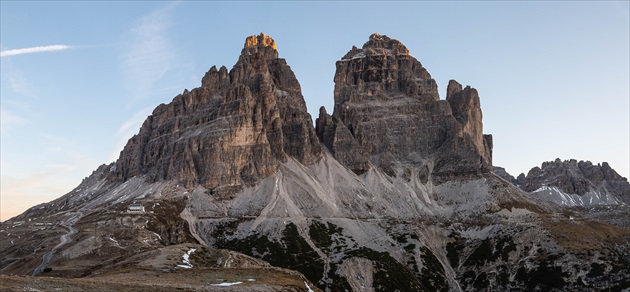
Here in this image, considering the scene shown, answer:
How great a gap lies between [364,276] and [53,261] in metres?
106

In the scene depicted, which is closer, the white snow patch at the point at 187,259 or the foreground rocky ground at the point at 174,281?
the foreground rocky ground at the point at 174,281

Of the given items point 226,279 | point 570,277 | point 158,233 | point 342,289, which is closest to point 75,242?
point 158,233

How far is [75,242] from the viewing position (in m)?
156

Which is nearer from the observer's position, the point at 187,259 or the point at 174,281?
the point at 174,281

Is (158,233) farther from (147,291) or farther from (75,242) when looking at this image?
(147,291)

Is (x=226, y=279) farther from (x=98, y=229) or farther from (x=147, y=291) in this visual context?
(x=98, y=229)

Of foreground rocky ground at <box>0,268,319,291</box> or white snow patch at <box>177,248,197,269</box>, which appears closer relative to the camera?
foreground rocky ground at <box>0,268,319,291</box>

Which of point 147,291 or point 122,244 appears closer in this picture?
point 147,291

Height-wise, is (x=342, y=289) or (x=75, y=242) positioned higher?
(x=75, y=242)

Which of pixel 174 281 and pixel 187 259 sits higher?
pixel 187 259

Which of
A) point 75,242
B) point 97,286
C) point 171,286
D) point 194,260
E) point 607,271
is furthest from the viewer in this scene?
point 607,271

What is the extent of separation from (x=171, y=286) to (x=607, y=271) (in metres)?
181

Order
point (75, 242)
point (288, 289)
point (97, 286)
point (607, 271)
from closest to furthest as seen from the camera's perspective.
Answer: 1. point (97, 286)
2. point (288, 289)
3. point (75, 242)
4. point (607, 271)

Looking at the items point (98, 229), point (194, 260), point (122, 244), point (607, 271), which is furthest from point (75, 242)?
point (607, 271)
